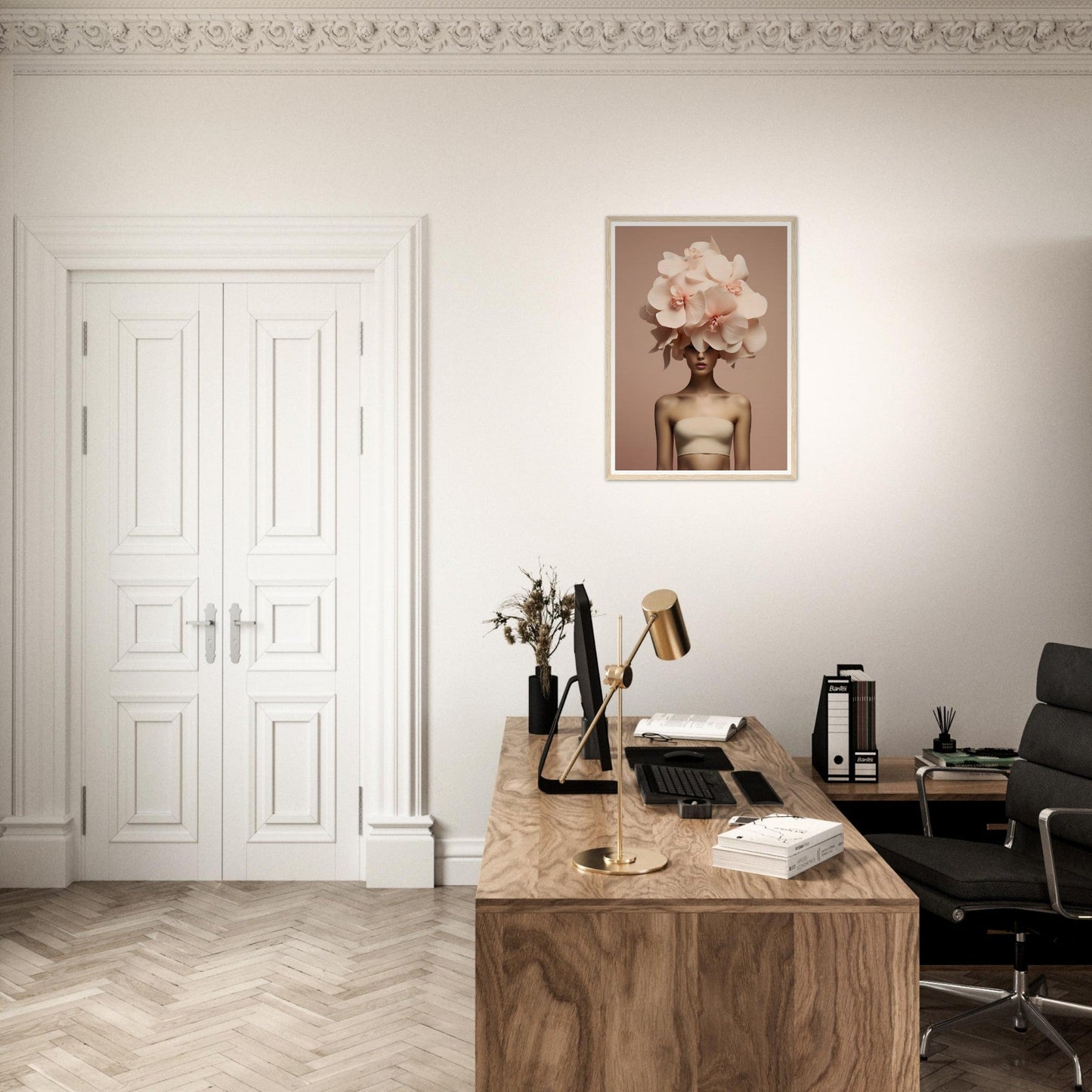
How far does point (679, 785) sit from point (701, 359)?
77.9 inches

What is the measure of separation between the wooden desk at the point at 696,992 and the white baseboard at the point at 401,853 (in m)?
2.17

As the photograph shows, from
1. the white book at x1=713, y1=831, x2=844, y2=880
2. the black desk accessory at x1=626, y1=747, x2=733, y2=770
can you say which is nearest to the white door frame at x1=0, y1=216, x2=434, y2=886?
the black desk accessory at x1=626, y1=747, x2=733, y2=770

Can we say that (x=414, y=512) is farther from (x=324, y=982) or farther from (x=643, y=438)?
(x=324, y=982)

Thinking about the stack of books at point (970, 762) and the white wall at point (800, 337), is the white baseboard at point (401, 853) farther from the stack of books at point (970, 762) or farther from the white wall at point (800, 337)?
the stack of books at point (970, 762)

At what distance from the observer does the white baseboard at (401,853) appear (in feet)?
12.8

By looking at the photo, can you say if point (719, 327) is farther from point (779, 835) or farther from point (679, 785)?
point (779, 835)

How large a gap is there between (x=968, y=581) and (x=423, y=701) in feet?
7.28

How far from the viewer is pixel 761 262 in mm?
3930

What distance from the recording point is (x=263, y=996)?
3020 mm

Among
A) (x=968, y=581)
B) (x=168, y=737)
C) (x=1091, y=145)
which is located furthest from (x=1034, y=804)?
(x=168, y=737)

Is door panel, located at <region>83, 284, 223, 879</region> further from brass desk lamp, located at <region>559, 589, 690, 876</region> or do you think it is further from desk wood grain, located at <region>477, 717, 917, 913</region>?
brass desk lamp, located at <region>559, 589, 690, 876</region>

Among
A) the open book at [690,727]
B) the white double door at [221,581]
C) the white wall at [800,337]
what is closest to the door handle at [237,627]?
the white double door at [221,581]

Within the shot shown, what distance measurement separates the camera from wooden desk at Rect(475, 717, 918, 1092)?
5.87 feet

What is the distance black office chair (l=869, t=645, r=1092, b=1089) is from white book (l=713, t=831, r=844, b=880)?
33.1 inches
